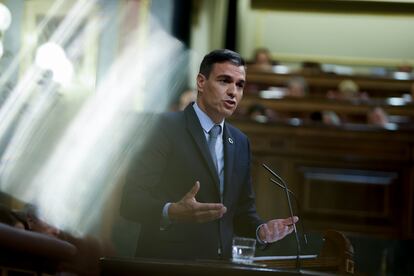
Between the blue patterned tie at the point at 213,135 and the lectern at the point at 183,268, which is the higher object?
the blue patterned tie at the point at 213,135

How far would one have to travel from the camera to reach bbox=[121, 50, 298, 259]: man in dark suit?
6.70ft

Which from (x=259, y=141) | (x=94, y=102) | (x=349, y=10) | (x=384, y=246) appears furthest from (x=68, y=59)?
(x=349, y=10)

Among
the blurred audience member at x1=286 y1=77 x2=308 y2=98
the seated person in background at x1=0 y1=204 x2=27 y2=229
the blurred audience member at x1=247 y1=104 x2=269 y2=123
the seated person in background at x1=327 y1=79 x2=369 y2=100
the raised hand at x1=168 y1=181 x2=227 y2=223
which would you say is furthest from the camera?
the seated person in background at x1=327 y1=79 x2=369 y2=100

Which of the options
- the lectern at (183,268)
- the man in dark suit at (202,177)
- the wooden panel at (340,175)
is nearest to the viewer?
the lectern at (183,268)

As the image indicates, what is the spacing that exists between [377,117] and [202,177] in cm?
344

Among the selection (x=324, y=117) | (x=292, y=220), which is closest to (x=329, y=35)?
(x=324, y=117)

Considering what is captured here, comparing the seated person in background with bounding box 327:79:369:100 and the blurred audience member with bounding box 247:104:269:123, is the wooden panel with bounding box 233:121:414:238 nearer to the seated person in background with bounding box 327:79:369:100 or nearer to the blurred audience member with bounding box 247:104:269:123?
the blurred audience member with bounding box 247:104:269:123

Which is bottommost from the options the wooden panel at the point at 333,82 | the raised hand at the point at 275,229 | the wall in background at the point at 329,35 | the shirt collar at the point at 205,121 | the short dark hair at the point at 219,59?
the raised hand at the point at 275,229

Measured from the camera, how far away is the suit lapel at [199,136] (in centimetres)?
209

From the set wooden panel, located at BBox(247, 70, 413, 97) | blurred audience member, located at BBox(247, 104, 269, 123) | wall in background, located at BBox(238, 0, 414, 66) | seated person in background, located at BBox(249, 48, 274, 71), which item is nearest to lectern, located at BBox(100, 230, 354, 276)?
blurred audience member, located at BBox(247, 104, 269, 123)

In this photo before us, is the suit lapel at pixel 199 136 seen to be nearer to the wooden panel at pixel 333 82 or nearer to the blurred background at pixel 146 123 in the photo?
the blurred background at pixel 146 123

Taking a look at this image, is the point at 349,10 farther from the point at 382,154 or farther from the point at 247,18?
the point at 382,154

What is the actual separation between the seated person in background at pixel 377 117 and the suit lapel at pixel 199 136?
329 cm

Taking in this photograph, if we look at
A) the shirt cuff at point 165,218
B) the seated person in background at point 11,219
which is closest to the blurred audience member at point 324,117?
the seated person in background at point 11,219
